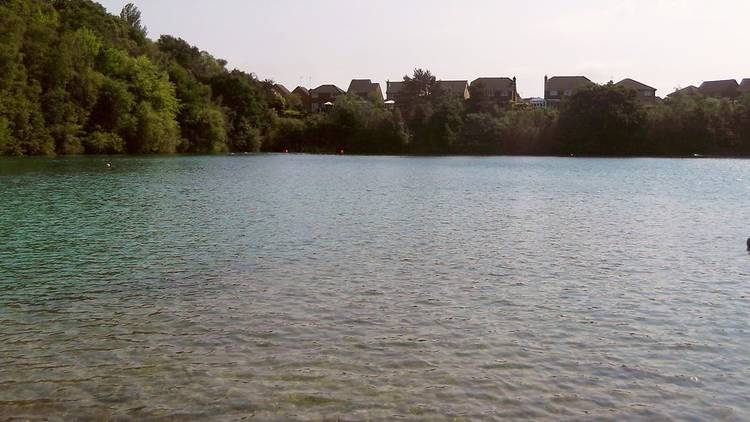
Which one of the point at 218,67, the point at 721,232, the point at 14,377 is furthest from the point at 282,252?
the point at 218,67

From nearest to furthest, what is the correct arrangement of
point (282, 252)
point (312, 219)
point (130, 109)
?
1. point (282, 252)
2. point (312, 219)
3. point (130, 109)

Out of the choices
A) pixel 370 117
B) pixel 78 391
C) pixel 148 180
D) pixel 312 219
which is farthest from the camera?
pixel 370 117

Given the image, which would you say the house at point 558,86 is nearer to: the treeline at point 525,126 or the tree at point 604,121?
the treeline at point 525,126

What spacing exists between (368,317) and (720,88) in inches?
8128

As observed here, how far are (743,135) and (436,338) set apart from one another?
423 feet

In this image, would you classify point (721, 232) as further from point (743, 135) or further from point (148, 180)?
point (743, 135)

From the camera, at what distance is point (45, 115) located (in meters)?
90.3

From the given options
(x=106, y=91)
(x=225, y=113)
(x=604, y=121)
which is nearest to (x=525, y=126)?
(x=604, y=121)

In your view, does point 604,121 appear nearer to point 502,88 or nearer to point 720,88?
point 502,88

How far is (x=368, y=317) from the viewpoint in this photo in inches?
526

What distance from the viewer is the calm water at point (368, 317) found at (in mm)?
9164

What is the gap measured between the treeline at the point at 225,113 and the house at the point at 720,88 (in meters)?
64.4

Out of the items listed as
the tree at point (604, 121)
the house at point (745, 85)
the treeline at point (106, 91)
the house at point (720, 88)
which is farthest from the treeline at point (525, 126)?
the house at point (745, 85)

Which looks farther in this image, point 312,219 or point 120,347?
point 312,219
